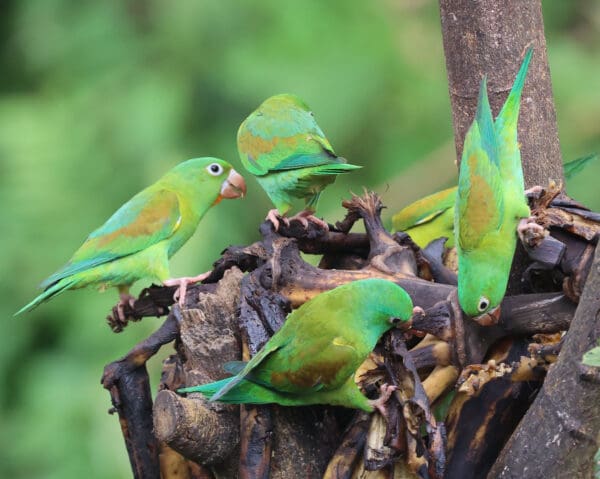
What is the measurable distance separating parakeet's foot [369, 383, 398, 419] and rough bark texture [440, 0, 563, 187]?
3.41 feet

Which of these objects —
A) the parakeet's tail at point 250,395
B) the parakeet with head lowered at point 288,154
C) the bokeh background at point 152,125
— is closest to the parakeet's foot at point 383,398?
the parakeet's tail at point 250,395

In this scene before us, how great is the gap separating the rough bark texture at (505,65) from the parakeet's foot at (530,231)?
50cm

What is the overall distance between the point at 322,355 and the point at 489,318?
1.43 feet

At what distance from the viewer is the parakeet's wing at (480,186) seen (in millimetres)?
2619

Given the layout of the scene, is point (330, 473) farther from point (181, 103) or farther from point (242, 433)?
point (181, 103)

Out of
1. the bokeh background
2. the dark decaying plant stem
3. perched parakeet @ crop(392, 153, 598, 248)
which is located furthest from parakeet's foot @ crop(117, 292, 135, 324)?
the bokeh background

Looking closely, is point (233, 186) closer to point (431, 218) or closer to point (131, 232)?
point (131, 232)

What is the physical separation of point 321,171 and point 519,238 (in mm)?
822

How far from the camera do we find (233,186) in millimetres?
3590

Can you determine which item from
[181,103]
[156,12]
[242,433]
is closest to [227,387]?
[242,433]

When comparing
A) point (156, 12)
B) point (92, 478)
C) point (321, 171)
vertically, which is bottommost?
point (92, 478)

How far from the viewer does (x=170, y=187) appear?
3.53 m

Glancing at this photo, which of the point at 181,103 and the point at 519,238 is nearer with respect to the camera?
the point at 519,238

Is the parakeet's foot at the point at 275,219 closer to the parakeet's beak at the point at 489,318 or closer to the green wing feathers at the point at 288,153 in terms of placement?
the green wing feathers at the point at 288,153
